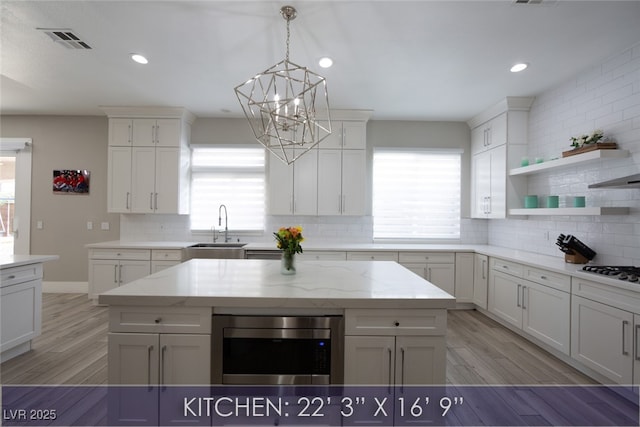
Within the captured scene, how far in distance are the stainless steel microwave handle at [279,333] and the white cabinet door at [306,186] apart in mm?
2951

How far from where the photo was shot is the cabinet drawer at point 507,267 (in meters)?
3.42

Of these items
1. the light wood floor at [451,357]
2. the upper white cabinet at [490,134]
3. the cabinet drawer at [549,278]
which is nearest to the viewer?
the light wood floor at [451,357]

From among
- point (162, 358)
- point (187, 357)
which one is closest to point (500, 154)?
point (187, 357)

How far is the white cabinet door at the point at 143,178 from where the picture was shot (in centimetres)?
457

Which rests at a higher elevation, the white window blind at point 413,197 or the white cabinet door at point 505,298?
the white window blind at point 413,197

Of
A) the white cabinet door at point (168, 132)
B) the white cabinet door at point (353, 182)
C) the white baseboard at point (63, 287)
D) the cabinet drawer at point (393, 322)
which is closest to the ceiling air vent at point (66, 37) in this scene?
the white cabinet door at point (168, 132)

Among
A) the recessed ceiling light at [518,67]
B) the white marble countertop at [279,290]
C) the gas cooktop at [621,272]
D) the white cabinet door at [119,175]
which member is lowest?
the white marble countertop at [279,290]

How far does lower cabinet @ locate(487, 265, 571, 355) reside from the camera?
283 centimetres

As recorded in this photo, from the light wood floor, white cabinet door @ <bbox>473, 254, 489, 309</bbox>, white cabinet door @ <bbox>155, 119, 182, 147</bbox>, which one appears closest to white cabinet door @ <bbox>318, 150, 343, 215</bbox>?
white cabinet door @ <bbox>473, 254, 489, 309</bbox>

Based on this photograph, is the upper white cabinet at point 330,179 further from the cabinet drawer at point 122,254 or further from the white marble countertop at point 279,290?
the white marble countertop at point 279,290

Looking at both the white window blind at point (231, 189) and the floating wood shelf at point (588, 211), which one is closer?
the floating wood shelf at point (588, 211)

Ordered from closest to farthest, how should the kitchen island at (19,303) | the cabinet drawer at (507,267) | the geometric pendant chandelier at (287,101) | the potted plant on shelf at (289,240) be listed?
the geometric pendant chandelier at (287,101)
the potted plant on shelf at (289,240)
the kitchen island at (19,303)
the cabinet drawer at (507,267)

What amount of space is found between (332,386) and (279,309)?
535 mm

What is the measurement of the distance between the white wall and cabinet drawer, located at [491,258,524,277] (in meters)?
0.56
